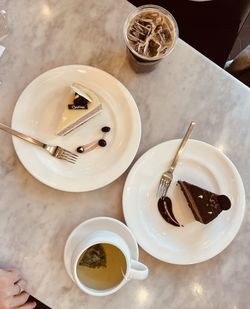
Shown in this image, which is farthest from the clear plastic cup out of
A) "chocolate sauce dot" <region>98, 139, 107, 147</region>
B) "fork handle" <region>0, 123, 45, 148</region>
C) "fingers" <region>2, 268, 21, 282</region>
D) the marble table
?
"fingers" <region>2, 268, 21, 282</region>

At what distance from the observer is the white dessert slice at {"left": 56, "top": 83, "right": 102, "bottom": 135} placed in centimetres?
117

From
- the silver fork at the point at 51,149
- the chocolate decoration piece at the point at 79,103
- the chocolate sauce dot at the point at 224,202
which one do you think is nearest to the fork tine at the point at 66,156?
the silver fork at the point at 51,149

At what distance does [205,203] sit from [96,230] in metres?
0.28

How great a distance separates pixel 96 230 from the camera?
1.15m

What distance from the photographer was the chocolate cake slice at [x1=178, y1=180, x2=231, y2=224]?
1.16 m

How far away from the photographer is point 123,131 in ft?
3.92

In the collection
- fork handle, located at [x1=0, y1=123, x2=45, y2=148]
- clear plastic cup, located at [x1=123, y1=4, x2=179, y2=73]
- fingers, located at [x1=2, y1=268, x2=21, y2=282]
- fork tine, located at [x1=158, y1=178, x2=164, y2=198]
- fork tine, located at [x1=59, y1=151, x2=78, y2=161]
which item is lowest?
fingers, located at [x1=2, y1=268, x2=21, y2=282]

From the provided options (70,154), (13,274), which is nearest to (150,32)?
(70,154)

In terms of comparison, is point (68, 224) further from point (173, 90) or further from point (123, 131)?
point (173, 90)

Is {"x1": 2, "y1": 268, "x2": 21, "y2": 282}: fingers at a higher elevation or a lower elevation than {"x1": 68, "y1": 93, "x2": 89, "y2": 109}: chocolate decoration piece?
lower

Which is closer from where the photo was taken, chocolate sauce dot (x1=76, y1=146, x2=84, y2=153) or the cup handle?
the cup handle

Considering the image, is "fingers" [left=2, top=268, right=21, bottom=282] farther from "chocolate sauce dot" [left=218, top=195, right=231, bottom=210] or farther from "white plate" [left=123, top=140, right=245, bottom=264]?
"chocolate sauce dot" [left=218, top=195, right=231, bottom=210]

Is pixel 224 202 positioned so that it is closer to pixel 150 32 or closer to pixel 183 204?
pixel 183 204

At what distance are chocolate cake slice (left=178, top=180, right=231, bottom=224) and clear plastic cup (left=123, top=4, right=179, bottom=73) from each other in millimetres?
350
